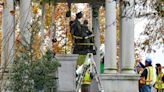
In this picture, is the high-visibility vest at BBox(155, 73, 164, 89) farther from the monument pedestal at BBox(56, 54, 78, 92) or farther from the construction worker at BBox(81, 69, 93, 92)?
the monument pedestal at BBox(56, 54, 78, 92)

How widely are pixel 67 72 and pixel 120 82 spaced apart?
21.9 ft

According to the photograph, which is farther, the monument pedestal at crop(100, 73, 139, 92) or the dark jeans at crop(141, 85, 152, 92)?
the monument pedestal at crop(100, 73, 139, 92)

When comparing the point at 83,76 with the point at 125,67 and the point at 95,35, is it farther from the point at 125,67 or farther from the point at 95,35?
the point at 95,35

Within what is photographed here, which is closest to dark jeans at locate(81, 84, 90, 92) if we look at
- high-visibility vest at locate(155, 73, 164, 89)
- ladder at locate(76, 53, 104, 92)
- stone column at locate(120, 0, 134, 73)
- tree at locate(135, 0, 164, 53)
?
ladder at locate(76, 53, 104, 92)

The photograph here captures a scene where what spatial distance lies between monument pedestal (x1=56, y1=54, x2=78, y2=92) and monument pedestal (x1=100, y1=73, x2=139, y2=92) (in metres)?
5.92

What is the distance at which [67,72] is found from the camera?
24609 mm

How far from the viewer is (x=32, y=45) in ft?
64.6

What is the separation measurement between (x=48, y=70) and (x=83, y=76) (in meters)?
7.58

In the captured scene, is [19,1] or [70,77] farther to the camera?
[19,1]

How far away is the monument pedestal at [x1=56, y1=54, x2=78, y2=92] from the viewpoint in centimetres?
2428

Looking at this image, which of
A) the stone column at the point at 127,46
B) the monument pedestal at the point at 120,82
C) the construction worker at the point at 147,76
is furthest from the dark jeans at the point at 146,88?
the stone column at the point at 127,46

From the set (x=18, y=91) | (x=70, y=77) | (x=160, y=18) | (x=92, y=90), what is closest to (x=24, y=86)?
(x=18, y=91)

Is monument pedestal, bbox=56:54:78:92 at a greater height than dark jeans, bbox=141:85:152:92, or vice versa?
monument pedestal, bbox=56:54:78:92

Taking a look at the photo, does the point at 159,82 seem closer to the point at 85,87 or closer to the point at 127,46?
the point at 85,87
